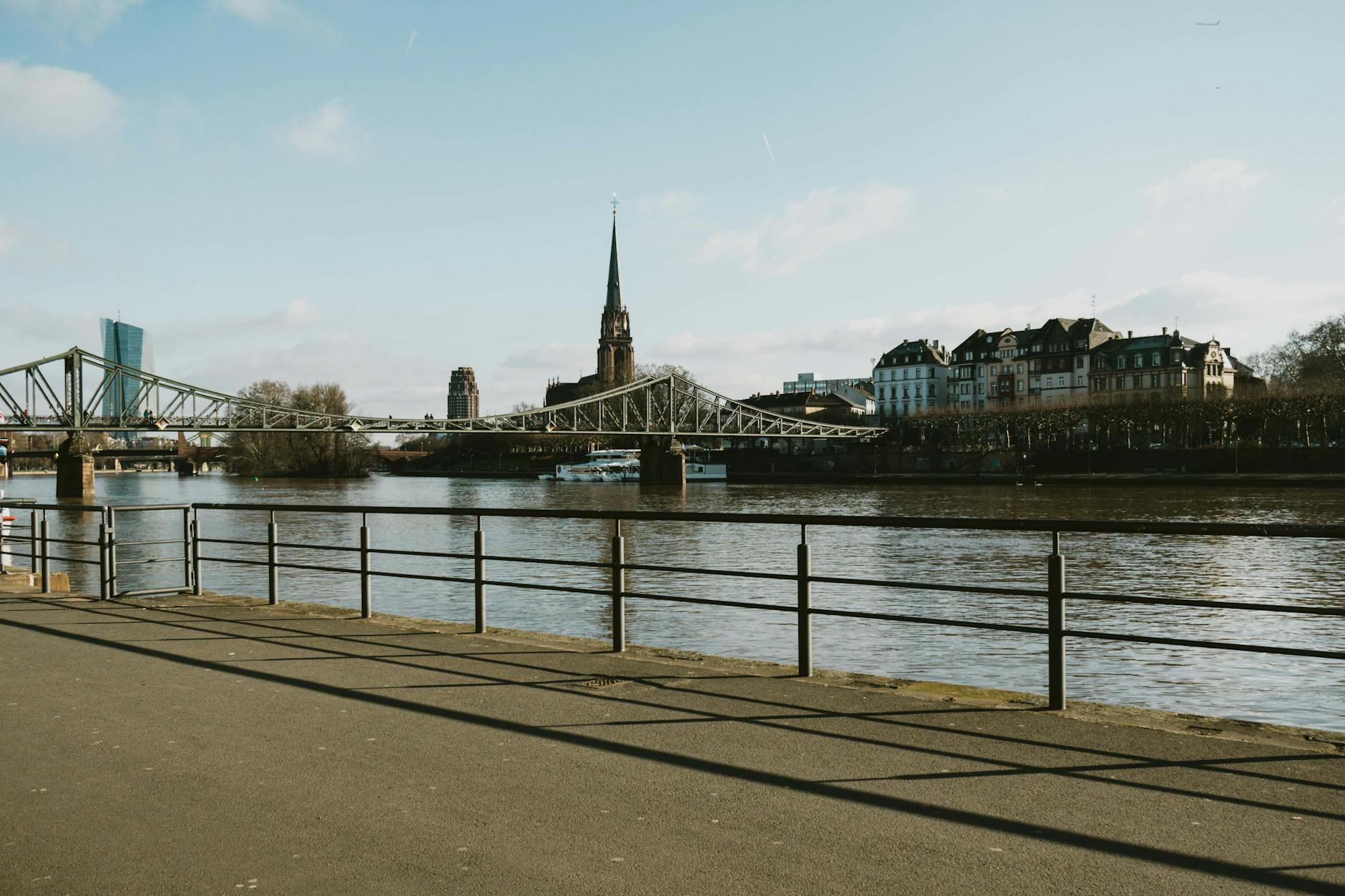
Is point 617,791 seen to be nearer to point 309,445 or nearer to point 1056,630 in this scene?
point 1056,630

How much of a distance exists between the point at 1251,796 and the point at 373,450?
129548 mm

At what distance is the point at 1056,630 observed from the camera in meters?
Answer: 6.36

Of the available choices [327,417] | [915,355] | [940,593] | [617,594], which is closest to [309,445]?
[327,417]

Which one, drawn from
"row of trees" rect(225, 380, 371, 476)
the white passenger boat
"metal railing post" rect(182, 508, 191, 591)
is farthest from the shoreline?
"metal railing post" rect(182, 508, 191, 591)

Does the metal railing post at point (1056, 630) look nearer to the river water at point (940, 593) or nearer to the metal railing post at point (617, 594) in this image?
the metal railing post at point (617, 594)

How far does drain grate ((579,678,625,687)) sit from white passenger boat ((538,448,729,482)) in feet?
370

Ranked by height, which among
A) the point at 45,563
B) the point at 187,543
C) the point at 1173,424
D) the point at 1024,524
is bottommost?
the point at 45,563

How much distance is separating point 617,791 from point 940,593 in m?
19.7

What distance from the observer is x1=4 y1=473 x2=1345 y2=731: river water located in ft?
43.6

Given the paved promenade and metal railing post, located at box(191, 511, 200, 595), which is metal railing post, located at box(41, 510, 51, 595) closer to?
metal railing post, located at box(191, 511, 200, 595)

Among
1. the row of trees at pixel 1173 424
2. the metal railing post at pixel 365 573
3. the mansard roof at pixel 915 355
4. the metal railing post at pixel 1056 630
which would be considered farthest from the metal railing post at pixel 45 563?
the mansard roof at pixel 915 355

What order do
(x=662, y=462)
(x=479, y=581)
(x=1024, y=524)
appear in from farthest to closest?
1. (x=662, y=462)
2. (x=479, y=581)
3. (x=1024, y=524)

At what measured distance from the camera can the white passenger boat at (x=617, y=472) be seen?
12206cm

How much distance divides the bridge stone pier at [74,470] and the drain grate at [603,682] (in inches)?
3616
